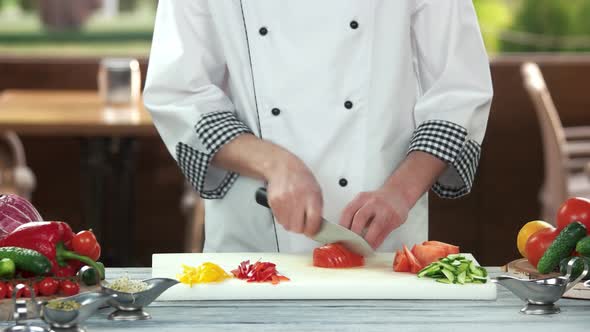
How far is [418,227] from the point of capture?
89.8 inches

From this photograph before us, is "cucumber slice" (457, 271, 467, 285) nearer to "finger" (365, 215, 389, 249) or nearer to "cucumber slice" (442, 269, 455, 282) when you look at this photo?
"cucumber slice" (442, 269, 455, 282)

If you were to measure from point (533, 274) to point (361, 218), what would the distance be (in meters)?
0.30

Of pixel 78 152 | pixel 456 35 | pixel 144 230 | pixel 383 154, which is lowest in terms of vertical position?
pixel 144 230

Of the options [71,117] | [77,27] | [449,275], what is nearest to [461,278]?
[449,275]

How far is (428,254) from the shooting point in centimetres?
191

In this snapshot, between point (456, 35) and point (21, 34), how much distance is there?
396 cm

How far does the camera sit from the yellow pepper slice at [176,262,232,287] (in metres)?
1.80

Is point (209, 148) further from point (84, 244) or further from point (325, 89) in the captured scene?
point (84, 244)

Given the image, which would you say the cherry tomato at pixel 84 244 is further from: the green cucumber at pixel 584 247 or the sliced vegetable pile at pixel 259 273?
the green cucumber at pixel 584 247

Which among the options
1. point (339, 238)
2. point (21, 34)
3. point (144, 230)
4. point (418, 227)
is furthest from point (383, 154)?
point (21, 34)

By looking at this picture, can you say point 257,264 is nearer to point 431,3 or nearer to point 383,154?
point 383,154

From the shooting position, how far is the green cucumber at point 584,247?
1.83m

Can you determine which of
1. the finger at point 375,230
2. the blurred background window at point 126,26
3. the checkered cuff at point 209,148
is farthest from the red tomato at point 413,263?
the blurred background window at point 126,26

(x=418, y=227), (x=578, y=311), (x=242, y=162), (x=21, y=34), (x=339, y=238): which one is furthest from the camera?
(x=21, y=34)
